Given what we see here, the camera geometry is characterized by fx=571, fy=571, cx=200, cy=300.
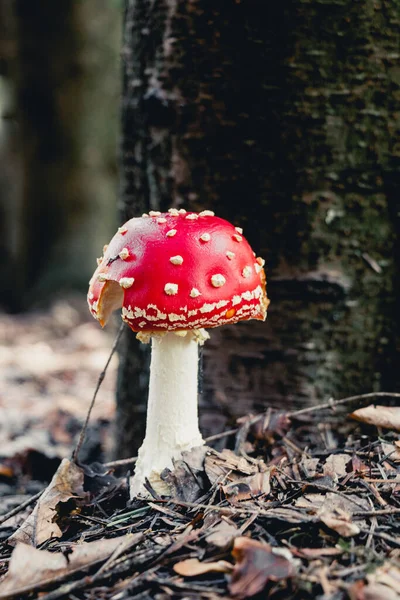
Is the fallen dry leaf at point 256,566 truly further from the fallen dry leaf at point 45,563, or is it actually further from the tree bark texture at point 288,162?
the tree bark texture at point 288,162

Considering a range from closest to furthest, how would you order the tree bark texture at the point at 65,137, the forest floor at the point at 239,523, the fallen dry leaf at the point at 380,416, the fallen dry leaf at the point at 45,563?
the forest floor at the point at 239,523 → the fallen dry leaf at the point at 45,563 → the fallen dry leaf at the point at 380,416 → the tree bark texture at the point at 65,137

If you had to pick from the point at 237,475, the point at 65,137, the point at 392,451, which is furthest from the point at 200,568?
the point at 65,137

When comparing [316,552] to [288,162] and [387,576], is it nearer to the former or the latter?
[387,576]

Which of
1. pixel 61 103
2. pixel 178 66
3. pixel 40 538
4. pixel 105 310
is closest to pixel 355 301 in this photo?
pixel 105 310

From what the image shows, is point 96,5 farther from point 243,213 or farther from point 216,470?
point 216,470

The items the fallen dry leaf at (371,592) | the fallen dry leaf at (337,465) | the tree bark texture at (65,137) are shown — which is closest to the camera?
the fallen dry leaf at (371,592)

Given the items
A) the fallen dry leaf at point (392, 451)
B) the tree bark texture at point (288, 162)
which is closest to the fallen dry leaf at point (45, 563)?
the fallen dry leaf at point (392, 451)

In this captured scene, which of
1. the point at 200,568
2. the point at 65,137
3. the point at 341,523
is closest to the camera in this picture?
the point at 200,568
